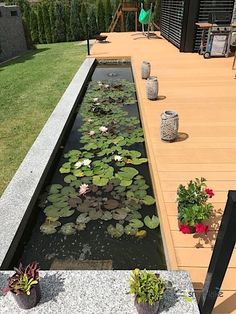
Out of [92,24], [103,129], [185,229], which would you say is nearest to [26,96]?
[103,129]

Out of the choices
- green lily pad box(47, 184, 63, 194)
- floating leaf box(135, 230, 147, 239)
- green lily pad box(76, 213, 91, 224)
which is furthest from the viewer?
green lily pad box(47, 184, 63, 194)

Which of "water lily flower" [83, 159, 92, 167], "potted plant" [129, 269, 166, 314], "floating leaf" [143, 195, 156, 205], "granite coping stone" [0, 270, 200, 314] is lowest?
"floating leaf" [143, 195, 156, 205]

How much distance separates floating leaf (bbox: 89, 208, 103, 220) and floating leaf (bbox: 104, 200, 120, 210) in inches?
4.3

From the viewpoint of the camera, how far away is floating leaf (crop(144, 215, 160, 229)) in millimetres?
3048

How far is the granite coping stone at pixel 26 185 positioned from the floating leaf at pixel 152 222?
1316 mm

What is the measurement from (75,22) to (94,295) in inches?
721

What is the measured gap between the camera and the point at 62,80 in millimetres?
8477

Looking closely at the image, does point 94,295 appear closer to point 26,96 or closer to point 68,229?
point 68,229

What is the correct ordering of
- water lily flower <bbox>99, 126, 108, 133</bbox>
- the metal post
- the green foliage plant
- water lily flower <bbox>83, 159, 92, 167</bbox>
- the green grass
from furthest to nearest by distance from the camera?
water lily flower <bbox>99, 126, 108, 133</bbox> → the green grass → water lily flower <bbox>83, 159, 92, 167</bbox> → the green foliage plant → the metal post

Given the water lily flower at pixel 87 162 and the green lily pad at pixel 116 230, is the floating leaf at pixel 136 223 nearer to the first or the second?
the green lily pad at pixel 116 230

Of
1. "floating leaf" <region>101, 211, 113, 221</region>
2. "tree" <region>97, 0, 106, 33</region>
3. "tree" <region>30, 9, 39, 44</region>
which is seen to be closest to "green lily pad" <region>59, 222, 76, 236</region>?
"floating leaf" <region>101, 211, 113, 221</region>

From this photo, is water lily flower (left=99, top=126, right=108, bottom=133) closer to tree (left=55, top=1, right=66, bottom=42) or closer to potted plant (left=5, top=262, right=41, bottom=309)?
potted plant (left=5, top=262, right=41, bottom=309)

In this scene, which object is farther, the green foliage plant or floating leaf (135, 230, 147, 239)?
floating leaf (135, 230, 147, 239)

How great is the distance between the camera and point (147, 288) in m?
Result: 1.79
